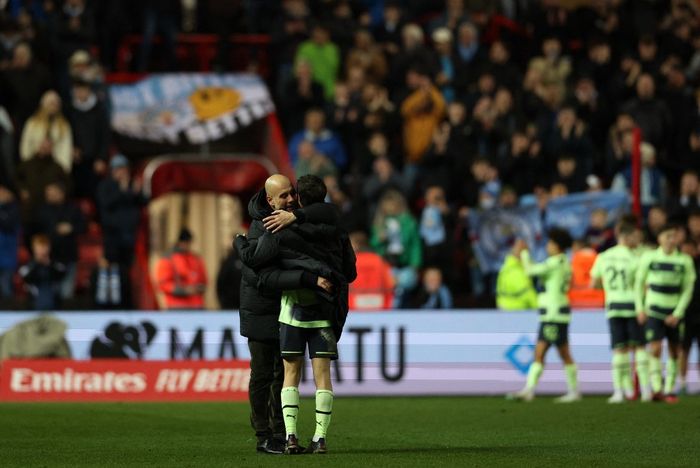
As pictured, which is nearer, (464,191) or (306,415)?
(306,415)

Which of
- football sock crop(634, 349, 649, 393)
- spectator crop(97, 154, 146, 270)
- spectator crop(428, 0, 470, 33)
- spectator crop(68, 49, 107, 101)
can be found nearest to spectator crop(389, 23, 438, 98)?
spectator crop(428, 0, 470, 33)

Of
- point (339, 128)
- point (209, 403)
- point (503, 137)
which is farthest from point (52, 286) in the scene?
point (503, 137)

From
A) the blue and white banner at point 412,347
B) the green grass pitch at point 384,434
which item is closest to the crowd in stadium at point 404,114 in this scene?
the blue and white banner at point 412,347

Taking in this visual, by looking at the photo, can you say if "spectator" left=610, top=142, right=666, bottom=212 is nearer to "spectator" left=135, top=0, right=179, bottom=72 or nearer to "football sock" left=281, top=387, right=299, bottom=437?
"spectator" left=135, top=0, right=179, bottom=72

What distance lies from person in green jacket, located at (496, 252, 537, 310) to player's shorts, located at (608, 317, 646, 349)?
2406mm

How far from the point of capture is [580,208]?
77.8ft

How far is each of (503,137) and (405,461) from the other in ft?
48.3

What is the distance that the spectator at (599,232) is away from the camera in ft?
76.1

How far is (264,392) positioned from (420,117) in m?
14.2

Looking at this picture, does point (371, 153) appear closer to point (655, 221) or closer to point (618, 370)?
point (655, 221)

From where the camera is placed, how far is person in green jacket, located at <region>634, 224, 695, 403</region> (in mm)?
19750

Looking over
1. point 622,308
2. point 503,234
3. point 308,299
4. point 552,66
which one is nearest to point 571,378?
point 622,308

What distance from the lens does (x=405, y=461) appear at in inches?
468

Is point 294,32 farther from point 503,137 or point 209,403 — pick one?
point 209,403
